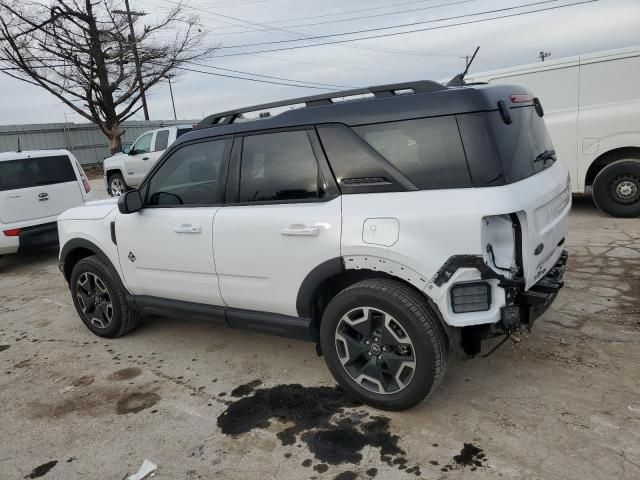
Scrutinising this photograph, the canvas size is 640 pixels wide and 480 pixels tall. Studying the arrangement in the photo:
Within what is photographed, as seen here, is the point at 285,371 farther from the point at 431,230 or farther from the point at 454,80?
the point at 454,80

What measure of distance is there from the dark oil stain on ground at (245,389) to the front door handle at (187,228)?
44.9 inches

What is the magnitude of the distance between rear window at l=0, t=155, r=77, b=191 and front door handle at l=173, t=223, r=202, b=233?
5.18 metres

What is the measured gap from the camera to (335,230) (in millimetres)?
2975

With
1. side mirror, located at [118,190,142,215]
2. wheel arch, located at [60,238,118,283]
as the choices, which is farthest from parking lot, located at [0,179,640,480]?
side mirror, located at [118,190,142,215]

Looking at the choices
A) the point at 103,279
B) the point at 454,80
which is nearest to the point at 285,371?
the point at 103,279

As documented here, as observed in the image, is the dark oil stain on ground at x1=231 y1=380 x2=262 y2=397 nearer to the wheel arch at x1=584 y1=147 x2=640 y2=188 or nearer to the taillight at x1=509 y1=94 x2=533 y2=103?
the taillight at x1=509 y1=94 x2=533 y2=103

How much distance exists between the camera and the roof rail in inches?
112

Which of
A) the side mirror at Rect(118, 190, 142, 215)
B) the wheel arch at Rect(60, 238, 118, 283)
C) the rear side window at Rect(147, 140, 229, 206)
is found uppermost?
the rear side window at Rect(147, 140, 229, 206)

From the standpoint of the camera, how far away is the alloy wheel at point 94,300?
449 cm

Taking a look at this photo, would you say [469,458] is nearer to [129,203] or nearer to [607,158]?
[129,203]

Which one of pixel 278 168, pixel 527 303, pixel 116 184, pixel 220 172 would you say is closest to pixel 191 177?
pixel 220 172

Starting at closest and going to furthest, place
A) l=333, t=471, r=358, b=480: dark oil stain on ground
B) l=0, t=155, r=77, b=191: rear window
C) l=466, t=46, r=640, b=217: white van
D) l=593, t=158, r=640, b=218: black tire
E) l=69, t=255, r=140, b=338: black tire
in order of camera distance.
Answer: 1. l=333, t=471, r=358, b=480: dark oil stain on ground
2. l=69, t=255, r=140, b=338: black tire
3. l=466, t=46, r=640, b=217: white van
4. l=593, t=158, r=640, b=218: black tire
5. l=0, t=155, r=77, b=191: rear window

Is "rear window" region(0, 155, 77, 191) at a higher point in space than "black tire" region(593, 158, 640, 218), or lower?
higher

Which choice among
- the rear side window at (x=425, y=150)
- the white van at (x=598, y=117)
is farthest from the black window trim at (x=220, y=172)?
the white van at (x=598, y=117)
